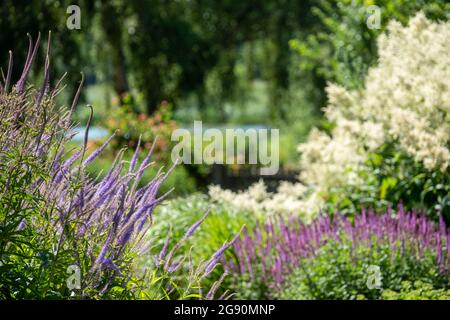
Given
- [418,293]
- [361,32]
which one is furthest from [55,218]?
[361,32]

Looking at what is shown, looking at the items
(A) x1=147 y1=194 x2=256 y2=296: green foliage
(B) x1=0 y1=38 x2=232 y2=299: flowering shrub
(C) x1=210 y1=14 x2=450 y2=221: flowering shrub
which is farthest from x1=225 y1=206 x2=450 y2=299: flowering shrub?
(B) x1=0 y1=38 x2=232 y2=299: flowering shrub

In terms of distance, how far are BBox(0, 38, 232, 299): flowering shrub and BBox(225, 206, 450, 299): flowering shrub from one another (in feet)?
6.65

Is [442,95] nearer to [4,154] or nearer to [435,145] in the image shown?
[435,145]

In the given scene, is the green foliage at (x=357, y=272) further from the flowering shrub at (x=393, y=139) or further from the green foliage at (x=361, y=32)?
the green foliage at (x=361, y=32)

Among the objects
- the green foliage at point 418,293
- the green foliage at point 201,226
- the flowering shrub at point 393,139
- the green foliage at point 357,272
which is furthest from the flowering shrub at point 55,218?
the flowering shrub at point 393,139

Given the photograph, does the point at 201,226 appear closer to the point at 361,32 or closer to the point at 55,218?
the point at 55,218

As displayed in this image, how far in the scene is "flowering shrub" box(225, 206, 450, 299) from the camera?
4.85 meters

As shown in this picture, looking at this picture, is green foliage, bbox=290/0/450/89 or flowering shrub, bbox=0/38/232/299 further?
green foliage, bbox=290/0/450/89

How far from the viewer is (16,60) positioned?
1284 cm

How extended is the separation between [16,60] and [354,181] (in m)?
7.85

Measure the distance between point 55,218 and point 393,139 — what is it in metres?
3.94

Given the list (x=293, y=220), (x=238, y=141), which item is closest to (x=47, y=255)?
(x=293, y=220)

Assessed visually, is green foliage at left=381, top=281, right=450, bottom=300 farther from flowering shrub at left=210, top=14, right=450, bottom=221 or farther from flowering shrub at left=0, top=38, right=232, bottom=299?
flowering shrub at left=0, top=38, right=232, bottom=299

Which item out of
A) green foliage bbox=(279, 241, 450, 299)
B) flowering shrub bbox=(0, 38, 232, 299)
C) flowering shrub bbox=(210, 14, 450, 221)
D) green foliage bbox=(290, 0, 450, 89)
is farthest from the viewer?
green foliage bbox=(290, 0, 450, 89)
